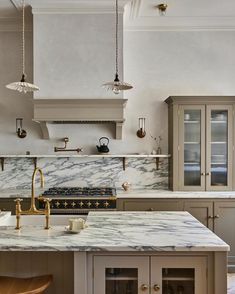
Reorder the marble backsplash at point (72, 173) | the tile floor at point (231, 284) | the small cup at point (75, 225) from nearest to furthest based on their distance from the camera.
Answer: the small cup at point (75, 225)
the tile floor at point (231, 284)
the marble backsplash at point (72, 173)

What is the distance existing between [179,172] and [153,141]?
0.65 m

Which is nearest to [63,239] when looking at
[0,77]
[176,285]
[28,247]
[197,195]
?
[28,247]

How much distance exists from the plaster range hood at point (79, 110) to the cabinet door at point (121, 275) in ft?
7.63

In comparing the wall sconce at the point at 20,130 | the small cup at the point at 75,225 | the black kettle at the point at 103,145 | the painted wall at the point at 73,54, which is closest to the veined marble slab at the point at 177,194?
the black kettle at the point at 103,145

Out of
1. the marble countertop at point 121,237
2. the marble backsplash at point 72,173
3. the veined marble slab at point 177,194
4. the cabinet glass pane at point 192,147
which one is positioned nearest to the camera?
the marble countertop at point 121,237

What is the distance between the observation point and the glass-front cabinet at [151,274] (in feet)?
6.22

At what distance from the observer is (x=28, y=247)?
5.97 ft

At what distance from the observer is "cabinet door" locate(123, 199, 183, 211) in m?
3.91

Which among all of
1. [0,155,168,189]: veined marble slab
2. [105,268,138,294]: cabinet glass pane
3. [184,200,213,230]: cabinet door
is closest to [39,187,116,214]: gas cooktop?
[0,155,168,189]: veined marble slab

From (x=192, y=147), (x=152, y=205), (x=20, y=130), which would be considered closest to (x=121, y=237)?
(x=152, y=205)

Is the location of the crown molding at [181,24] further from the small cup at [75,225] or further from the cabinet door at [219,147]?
the small cup at [75,225]

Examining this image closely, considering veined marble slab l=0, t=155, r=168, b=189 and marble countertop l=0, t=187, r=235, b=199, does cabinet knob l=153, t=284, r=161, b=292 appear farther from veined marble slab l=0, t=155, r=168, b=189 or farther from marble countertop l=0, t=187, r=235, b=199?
veined marble slab l=0, t=155, r=168, b=189

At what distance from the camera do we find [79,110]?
13.1 ft

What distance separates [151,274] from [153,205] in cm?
204
